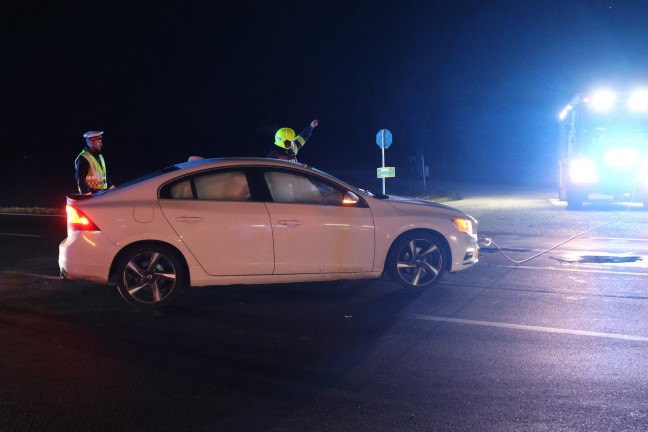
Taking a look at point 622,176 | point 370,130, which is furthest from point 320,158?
point 622,176

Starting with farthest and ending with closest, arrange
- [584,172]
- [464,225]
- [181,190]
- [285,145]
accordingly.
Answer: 1. [584,172]
2. [285,145]
3. [464,225]
4. [181,190]

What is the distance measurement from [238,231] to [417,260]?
2.10 meters

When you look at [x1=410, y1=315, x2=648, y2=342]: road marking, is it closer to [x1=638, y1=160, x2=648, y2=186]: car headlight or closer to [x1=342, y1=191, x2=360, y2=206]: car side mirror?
[x1=342, y1=191, x2=360, y2=206]: car side mirror

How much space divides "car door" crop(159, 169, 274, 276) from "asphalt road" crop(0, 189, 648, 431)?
19.7 inches

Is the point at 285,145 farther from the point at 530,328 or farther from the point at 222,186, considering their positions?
the point at 530,328

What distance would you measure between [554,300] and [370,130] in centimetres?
5214

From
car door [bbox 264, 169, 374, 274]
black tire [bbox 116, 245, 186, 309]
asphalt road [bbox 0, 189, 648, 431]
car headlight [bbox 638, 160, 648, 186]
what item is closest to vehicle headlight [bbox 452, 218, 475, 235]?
asphalt road [bbox 0, 189, 648, 431]

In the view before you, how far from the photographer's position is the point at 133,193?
22.7 ft

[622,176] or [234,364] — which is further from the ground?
[622,176]

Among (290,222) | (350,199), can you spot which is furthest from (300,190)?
(350,199)

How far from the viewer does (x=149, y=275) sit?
687 centimetres

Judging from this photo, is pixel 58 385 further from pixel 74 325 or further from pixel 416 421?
pixel 416 421

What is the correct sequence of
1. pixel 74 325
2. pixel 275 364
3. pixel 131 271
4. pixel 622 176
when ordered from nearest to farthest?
pixel 275 364 → pixel 74 325 → pixel 131 271 → pixel 622 176

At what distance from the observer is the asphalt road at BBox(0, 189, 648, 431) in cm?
414
